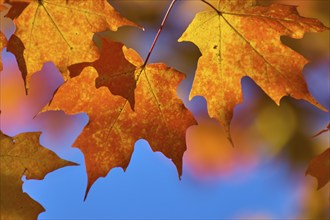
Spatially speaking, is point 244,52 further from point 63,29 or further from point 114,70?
point 63,29

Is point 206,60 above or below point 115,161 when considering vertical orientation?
above

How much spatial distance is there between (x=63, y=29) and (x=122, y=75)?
23 cm

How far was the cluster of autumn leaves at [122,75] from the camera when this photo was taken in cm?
156

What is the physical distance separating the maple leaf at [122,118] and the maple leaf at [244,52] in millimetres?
93

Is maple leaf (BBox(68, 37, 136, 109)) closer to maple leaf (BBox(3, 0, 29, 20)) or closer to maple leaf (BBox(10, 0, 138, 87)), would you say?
maple leaf (BBox(10, 0, 138, 87))

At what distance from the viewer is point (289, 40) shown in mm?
4383

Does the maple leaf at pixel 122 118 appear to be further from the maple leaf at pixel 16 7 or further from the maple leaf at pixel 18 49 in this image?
the maple leaf at pixel 16 7

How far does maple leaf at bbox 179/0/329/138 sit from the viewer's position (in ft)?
5.22

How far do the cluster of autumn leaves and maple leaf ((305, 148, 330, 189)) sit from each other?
13.8 inches

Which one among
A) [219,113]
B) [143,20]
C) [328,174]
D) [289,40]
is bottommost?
[143,20]

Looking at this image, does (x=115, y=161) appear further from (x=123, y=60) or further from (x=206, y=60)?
(x=206, y=60)

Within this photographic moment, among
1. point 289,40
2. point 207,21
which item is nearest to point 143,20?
point 289,40

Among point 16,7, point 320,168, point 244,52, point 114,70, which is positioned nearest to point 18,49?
point 16,7

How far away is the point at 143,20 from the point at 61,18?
9.91 feet
